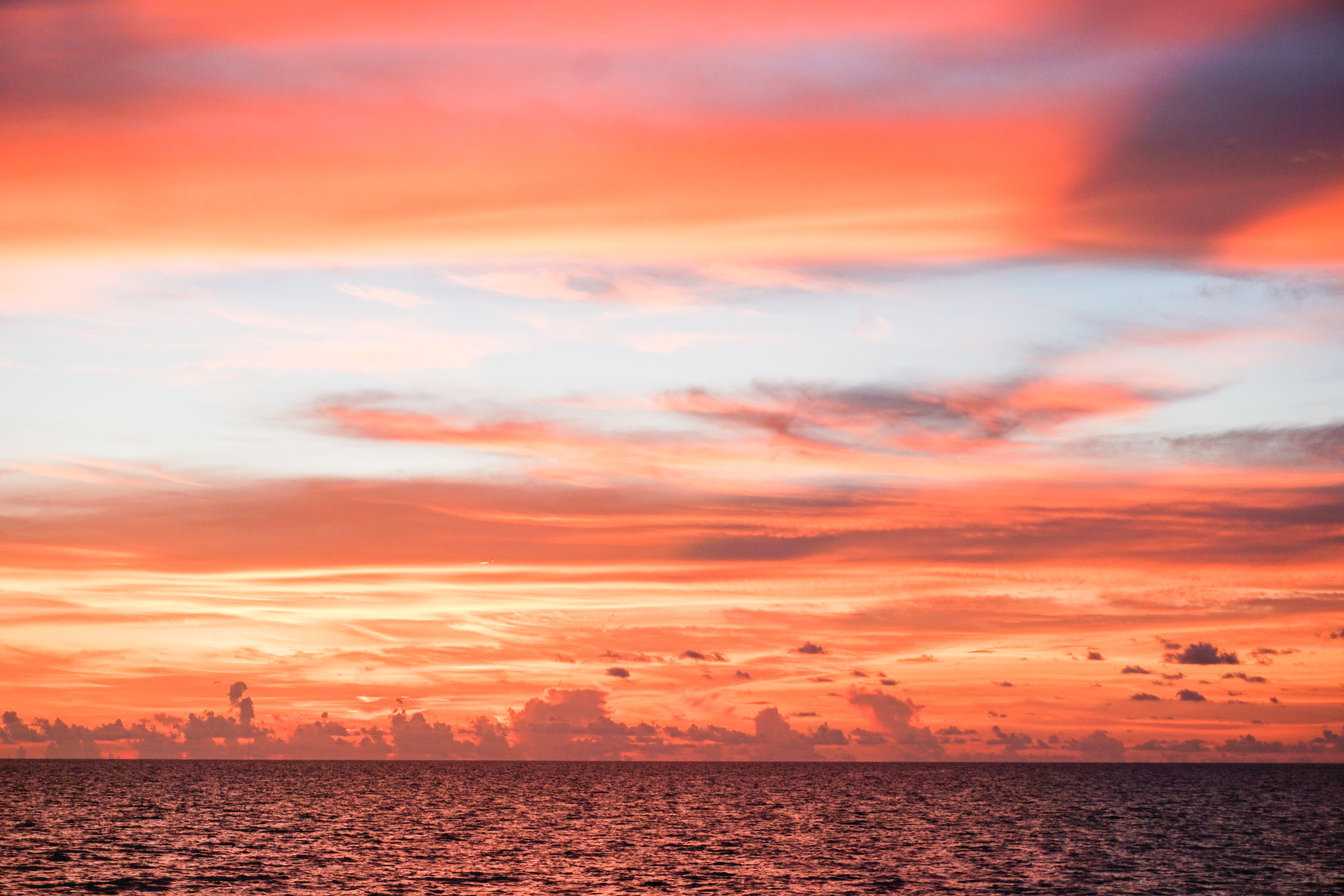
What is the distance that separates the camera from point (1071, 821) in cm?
16288

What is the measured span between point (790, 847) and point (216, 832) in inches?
2601

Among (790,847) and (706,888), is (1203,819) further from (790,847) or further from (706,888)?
(706,888)

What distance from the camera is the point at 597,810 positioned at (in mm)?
183500

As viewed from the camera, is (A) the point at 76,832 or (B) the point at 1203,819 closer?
(A) the point at 76,832

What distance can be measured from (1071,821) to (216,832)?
370 ft

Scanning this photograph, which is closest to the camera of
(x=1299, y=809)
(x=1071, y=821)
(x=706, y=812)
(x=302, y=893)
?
(x=302, y=893)

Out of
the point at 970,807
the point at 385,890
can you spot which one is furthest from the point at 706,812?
the point at 385,890

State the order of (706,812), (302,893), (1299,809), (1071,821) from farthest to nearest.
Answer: (1299,809), (706,812), (1071,821), (302,893)

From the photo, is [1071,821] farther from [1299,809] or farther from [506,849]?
[506,849]

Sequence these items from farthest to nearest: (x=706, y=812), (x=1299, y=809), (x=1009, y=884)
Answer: (x=1299, y=809)
(x=706, y=812)
(x=1009, y=884)

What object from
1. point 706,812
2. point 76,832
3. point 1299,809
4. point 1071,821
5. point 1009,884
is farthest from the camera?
point 1299,809

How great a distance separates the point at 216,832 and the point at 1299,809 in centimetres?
16875

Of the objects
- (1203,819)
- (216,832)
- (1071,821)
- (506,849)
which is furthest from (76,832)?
(1203,819)

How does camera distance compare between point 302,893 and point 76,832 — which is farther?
point 76,832
